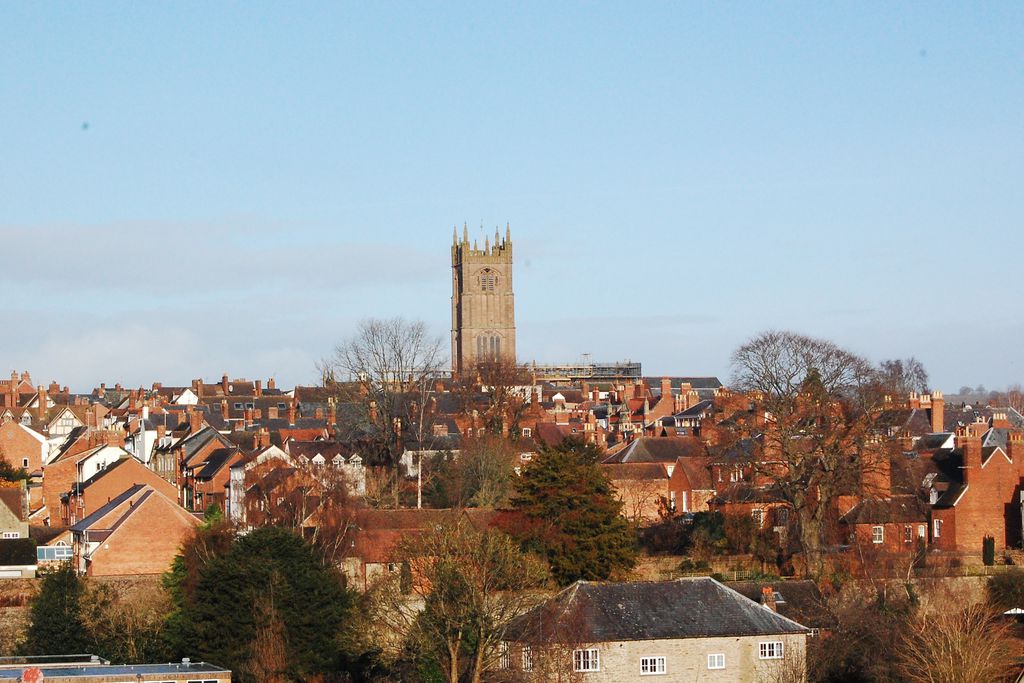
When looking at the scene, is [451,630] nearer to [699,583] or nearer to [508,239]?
[699,583]

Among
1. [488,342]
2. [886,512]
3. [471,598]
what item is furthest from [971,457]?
[488,342]

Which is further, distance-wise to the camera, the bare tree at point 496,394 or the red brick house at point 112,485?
the bare tree at point 496,394

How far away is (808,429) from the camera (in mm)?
51188

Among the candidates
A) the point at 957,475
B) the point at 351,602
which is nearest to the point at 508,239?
the point at 957,475

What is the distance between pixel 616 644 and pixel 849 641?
22.9 ft

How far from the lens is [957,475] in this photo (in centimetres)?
5512

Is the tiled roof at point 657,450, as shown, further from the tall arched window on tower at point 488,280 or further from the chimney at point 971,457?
the tall arched window on tower at point 488,280

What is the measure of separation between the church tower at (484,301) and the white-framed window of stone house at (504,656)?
93216mm

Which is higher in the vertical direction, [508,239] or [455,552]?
[508,239]

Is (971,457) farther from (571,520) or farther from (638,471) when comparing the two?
→ (571,520)

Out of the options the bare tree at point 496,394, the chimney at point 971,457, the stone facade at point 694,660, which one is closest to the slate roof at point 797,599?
the stone facade at point 694,660

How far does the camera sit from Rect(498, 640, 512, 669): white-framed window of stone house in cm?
3866

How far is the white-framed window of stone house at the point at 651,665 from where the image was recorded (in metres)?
38.8

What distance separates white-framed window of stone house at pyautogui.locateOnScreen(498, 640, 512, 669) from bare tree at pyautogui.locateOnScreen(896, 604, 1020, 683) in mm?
9444
